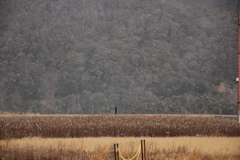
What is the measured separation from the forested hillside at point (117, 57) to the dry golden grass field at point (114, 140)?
6981 cm

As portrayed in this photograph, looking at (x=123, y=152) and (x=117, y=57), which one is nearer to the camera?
(x=123, y=152)

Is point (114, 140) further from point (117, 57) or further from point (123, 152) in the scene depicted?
point (117, 57)

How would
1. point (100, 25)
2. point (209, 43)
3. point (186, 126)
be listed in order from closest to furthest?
point (186, 126)
point (209, 43)
point (100, 25)

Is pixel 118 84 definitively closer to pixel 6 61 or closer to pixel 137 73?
pixel 137 73

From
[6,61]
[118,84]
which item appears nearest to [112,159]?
[118,84]

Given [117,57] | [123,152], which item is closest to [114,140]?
[123,152]

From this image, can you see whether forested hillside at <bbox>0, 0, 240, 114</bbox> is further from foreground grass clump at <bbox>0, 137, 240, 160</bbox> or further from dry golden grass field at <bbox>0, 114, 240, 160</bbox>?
foreground grass clump at <bbox>0, 137, 240, 160</bbox>

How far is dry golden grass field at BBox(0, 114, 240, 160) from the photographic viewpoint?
19697 millimetres

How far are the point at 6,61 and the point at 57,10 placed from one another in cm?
4348

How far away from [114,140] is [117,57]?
10385 centimetres

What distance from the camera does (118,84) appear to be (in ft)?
389

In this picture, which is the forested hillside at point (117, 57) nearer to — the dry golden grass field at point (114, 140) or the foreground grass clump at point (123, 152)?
the dry golden grass field at point (114, 140)

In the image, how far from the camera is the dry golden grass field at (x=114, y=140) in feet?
64.6

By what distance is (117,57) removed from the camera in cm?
12962
